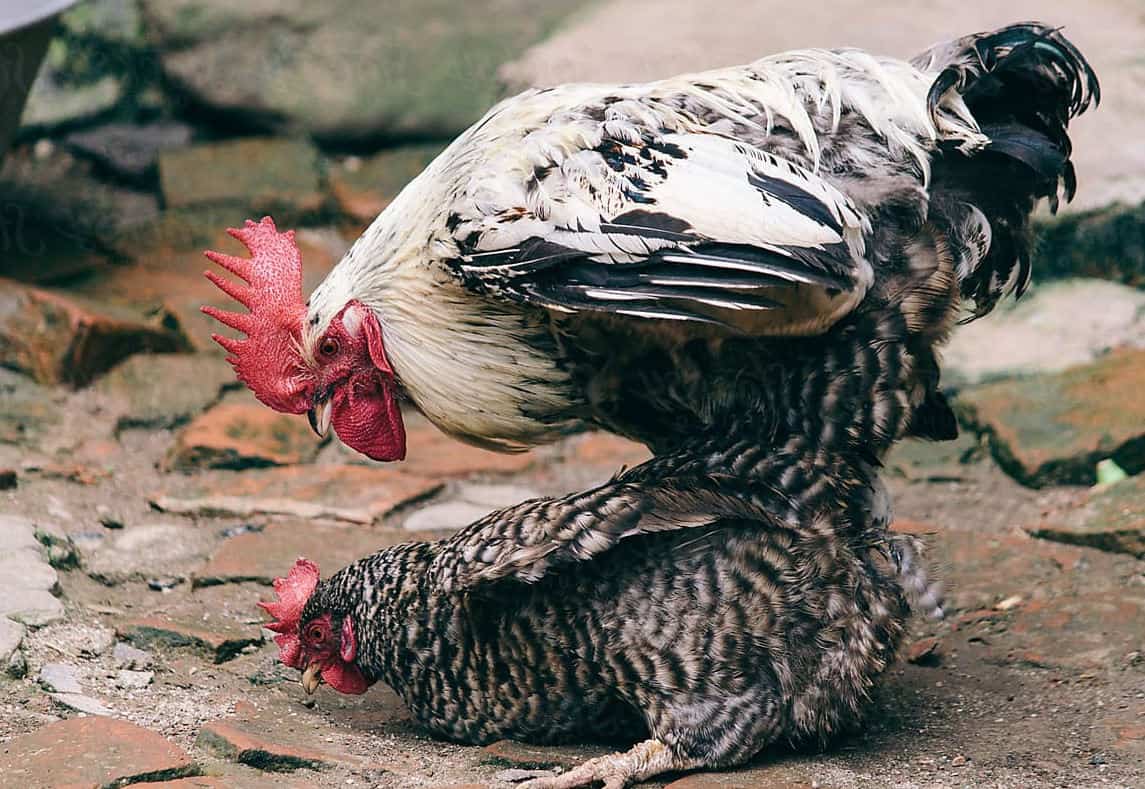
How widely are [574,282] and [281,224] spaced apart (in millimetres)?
5118

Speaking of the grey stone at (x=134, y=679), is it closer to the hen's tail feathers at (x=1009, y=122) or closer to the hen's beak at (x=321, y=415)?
the hen's beak at (x=321, y=415)

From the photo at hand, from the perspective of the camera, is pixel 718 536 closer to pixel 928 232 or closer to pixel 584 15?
pixel 928 232

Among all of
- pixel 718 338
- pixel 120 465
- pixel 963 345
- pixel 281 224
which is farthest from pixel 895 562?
→ pixel 281 224

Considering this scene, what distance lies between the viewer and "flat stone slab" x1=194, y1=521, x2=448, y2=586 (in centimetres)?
495

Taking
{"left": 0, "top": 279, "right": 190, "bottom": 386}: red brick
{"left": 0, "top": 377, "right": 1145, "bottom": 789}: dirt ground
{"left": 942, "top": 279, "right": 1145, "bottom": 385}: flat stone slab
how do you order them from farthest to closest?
1. {"left": 0, "top": 279, "right": 190, "bottom": 386}: red brick
2. {"left": 942, "top": 279, "right": 1145, "bottom": 385}: flat stone slab
3. {"left": 0, "top": 377, "right": 1145, "bottom": 789}: dirt ground

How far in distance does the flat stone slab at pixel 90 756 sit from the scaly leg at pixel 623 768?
952 millimetres

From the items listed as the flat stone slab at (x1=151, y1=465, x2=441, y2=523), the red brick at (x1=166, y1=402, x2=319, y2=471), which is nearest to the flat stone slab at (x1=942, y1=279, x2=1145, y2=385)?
the flat stone slab at (x1=151, y1=465, x2=441, y2=523)

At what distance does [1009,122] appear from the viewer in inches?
157

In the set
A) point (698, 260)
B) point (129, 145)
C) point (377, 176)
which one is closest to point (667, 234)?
point (698, 260)

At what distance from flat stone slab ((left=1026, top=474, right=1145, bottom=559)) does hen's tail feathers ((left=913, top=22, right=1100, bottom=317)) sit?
1.36 meters

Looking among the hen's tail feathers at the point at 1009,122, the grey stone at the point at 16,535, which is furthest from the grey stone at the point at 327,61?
the hen's tail feathers at the point at 1009,122

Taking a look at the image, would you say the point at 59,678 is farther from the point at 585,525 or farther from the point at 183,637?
the point at 585,525

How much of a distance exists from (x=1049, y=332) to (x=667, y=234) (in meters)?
3.68

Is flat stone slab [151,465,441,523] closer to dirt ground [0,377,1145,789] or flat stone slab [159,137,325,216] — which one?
dirt ground [0,377,1145,789]
